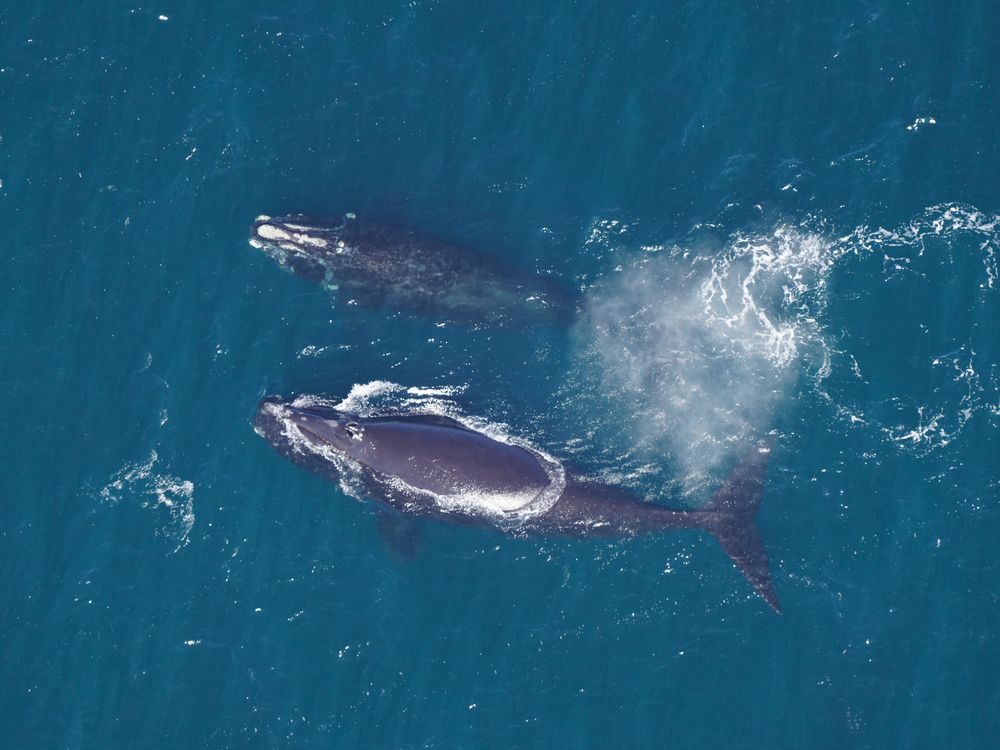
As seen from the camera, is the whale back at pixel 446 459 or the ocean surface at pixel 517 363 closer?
the ocean surface at pixel 517 363

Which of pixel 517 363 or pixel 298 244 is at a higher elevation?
pixel 298 244

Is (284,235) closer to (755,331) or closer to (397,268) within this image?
(397,268)

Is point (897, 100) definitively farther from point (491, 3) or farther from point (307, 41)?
point (307, 41)

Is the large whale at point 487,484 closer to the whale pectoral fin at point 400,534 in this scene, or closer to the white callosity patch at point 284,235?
the whale pectoral fin at point 400,534

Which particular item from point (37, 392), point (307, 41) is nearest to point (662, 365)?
point (307, 41)

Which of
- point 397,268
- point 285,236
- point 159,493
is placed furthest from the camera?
point 397,268

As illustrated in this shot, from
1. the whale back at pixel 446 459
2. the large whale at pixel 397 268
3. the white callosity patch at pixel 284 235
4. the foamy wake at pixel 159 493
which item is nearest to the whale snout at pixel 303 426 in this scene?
the whale back at pixel 446 459

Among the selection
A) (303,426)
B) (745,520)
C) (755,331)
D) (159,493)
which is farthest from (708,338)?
(159,493)
